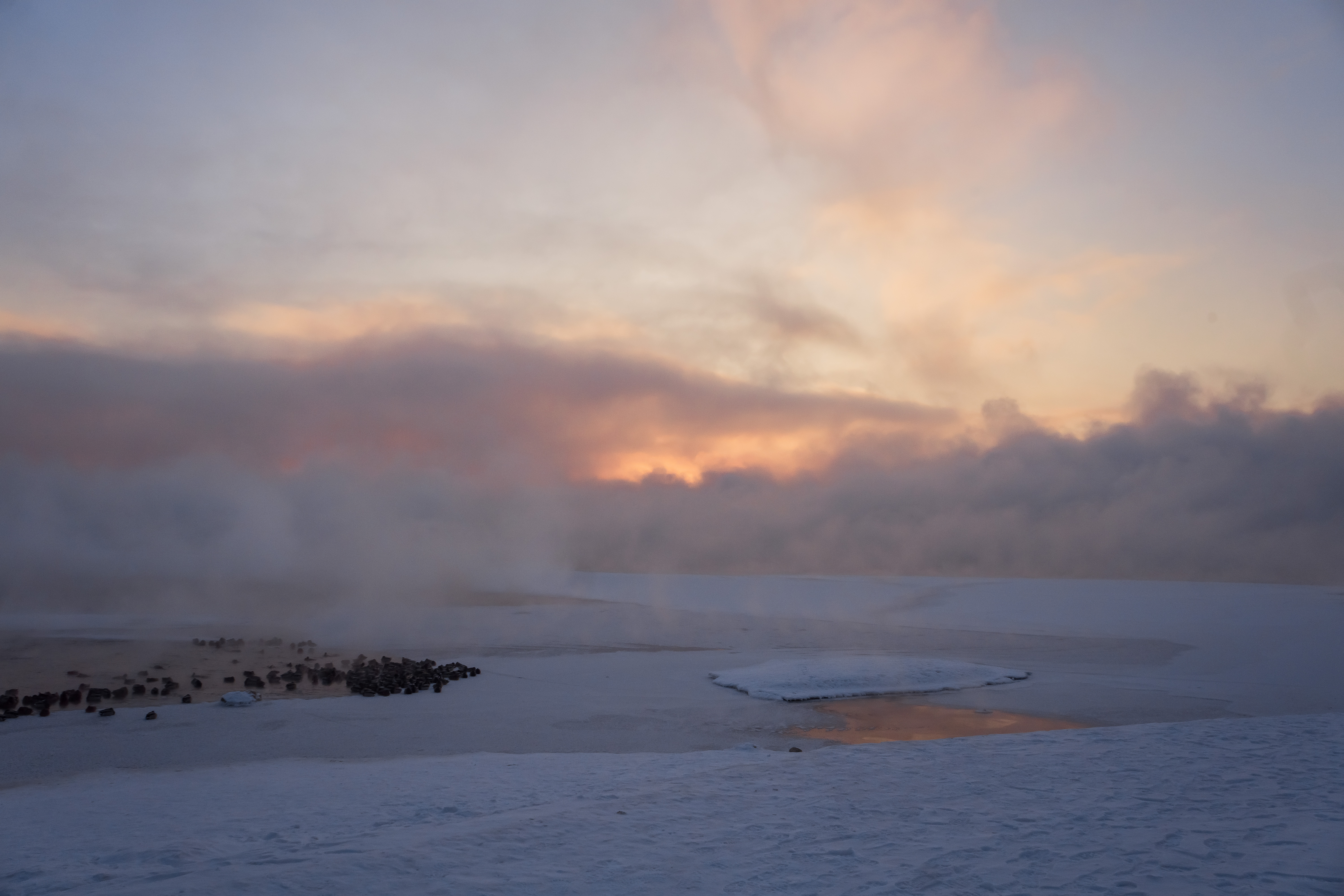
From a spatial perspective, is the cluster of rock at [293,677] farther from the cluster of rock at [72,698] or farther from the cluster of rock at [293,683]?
the cluster of rock at [72,698]

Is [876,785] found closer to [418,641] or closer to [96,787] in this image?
[96,787]

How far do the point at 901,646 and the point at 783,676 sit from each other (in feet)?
28.8

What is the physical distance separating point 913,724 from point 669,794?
6387 mm

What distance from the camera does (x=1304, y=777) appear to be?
27.3ft

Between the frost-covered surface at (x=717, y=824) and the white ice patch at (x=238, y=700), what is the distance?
4548 millimetres

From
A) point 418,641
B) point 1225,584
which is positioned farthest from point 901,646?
point 1225,584

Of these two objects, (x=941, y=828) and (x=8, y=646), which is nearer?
(x=941, y=828)

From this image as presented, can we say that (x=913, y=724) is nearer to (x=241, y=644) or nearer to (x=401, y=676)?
(x=401, y=676)

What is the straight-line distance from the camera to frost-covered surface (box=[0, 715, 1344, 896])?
559cm

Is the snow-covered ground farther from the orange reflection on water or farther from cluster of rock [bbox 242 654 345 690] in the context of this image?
cluster of rock [bbox 242 654 345 690]

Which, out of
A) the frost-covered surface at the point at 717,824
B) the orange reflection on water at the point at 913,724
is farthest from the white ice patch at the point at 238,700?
the orange reflection on water at the point at 913,724

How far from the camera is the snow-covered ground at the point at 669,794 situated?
571 centimetres

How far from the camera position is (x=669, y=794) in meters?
7.97

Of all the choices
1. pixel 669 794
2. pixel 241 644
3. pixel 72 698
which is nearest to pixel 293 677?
pixel 72 698
